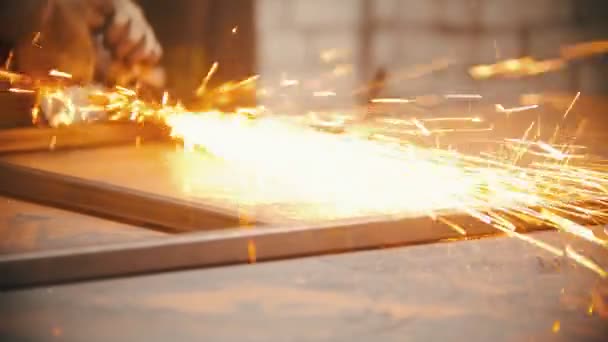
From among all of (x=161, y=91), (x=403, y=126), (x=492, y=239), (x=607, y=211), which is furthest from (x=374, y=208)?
(x=403, y=126)

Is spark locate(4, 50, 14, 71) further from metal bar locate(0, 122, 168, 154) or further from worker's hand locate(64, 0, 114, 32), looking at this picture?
metal bar locate(0, 122, 168, 154)

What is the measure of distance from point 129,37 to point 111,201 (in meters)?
1.06

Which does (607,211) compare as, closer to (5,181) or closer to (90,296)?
(90,296)

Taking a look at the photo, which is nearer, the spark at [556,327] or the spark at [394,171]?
the spark at [556,327]

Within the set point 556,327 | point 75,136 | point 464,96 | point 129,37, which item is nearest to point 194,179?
point 129,37

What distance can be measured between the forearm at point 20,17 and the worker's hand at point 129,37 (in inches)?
15.7

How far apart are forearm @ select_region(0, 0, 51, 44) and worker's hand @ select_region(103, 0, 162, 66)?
0.40 meters

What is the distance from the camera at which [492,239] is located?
2.19 m

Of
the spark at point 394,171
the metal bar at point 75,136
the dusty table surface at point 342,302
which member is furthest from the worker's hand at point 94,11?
the dusty table surface at point 342,302

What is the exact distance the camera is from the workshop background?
6.04 m

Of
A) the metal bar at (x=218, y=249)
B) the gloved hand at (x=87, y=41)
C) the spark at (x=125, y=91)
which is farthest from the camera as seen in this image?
the spark at (x=125, y=91)

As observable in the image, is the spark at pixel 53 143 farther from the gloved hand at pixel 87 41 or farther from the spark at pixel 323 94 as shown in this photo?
the spark at pixel 323 94

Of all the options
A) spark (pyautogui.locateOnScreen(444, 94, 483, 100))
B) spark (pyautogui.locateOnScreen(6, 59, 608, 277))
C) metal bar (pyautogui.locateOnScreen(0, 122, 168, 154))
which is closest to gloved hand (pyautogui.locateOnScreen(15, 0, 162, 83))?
spark (pyautogui.locateOnScreen(6, 59, 608, 277))

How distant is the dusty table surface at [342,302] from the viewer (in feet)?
5.04
